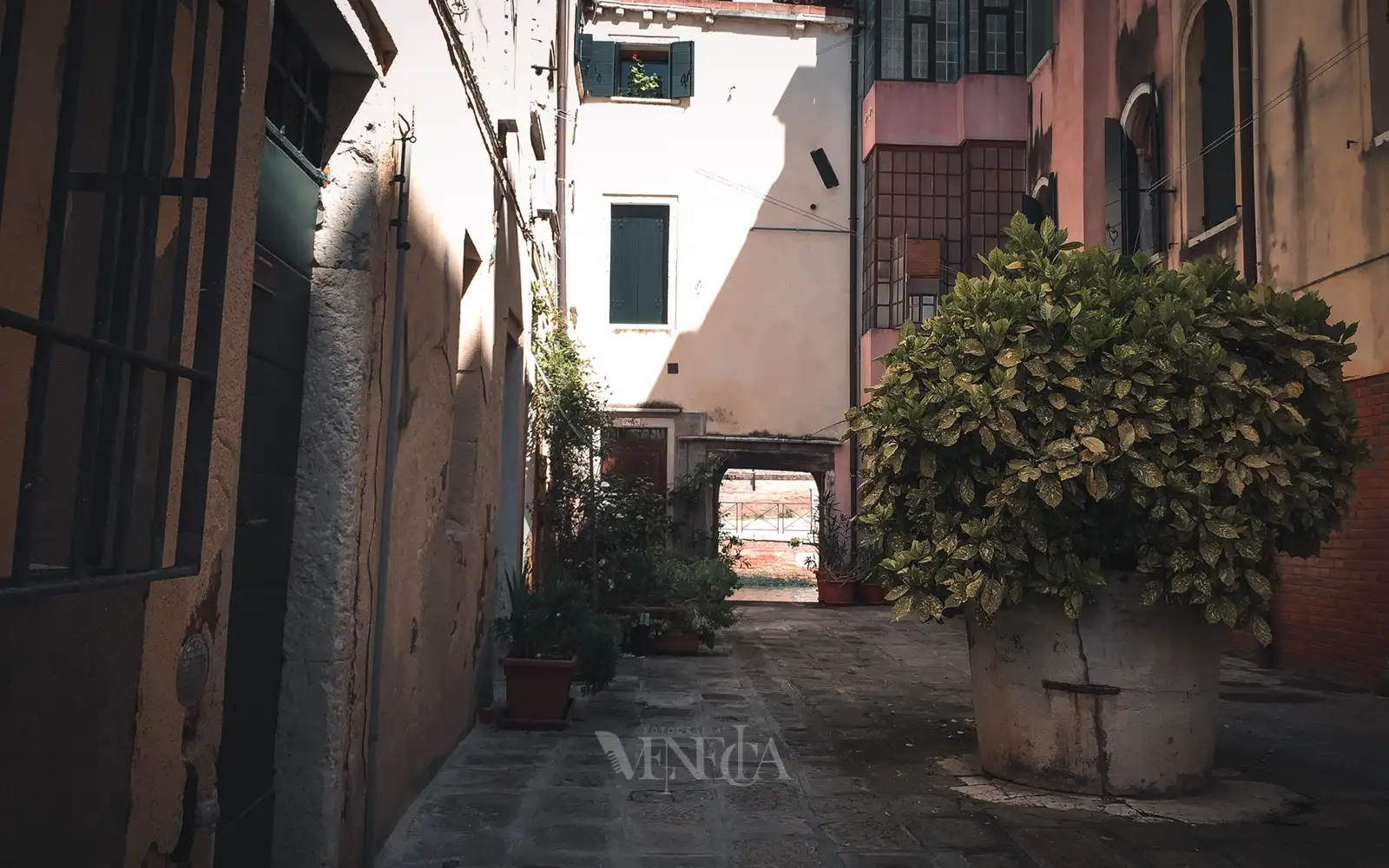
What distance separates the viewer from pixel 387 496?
3639 mm

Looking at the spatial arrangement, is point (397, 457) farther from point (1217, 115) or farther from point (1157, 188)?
point (1157, 188)

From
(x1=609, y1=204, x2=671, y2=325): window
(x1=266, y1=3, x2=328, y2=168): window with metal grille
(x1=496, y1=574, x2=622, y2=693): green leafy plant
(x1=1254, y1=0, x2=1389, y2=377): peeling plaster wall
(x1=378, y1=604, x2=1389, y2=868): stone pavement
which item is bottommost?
(x1=378, y1=604, x2=1389, y2=868): stone pavement

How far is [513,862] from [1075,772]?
2310 millimetres

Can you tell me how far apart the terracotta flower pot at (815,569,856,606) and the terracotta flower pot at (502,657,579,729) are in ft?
32.4

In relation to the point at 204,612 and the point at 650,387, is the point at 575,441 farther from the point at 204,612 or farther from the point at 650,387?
the point at 204,612

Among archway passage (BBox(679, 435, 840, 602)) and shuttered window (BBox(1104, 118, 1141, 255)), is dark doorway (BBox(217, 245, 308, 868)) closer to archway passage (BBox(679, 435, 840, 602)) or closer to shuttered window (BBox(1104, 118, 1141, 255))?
shuttered window (BBox(1104, 118, 1141, 255))

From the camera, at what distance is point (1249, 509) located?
14.6ft

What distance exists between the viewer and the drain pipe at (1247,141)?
930 cm

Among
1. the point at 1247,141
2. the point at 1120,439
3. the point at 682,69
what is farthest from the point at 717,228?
the point at 1120,439

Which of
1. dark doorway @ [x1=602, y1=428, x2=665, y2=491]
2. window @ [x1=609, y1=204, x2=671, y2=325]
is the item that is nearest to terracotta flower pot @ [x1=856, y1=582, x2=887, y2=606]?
dark doorway @ [x1=602, y1=428, x2=665, y2=491]

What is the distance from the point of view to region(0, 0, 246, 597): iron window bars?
63.9 inches

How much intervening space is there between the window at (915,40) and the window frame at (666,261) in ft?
11.9

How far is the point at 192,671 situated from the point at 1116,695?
3.56 m

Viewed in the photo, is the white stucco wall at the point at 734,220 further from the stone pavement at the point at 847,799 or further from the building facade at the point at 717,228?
the stone pavement at the point at 847,799
